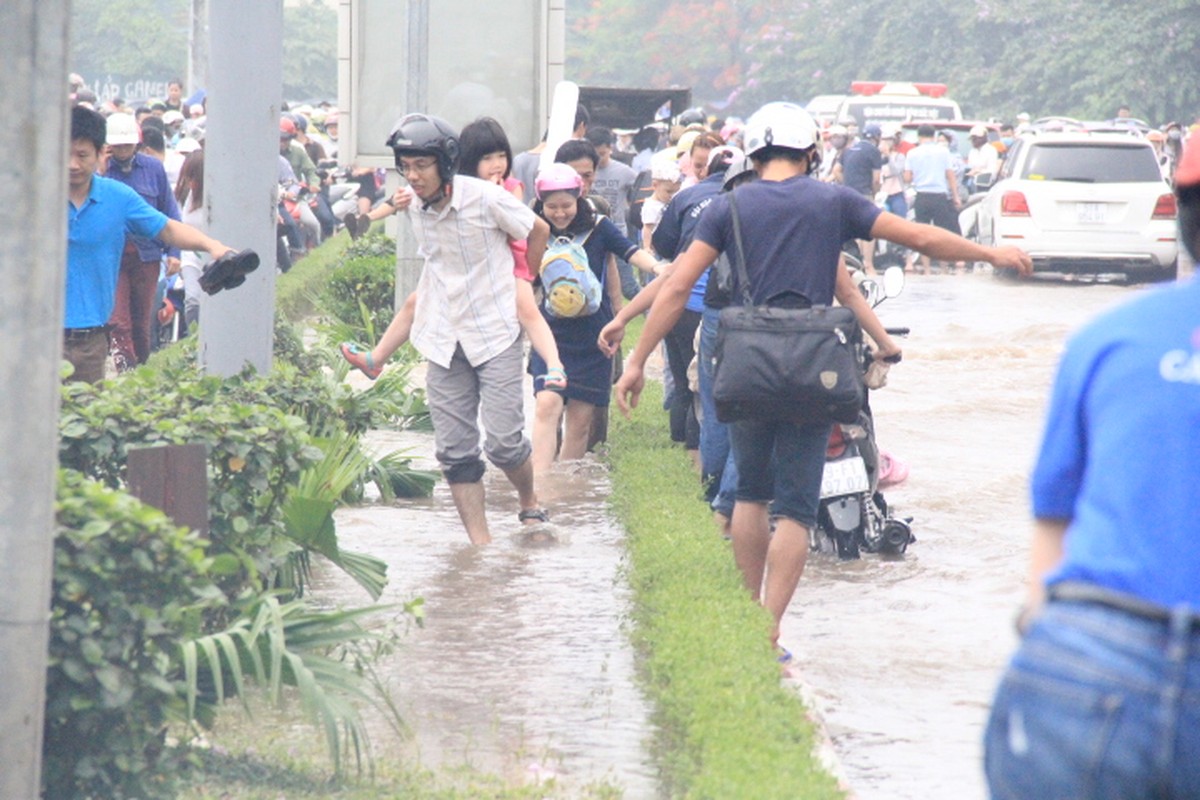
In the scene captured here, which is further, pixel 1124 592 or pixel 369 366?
pixel 369 366

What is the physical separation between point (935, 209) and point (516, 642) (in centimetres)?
1957

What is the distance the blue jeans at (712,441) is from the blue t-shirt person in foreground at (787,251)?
50.3 inches

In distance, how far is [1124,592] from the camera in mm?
2557

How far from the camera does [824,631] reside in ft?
22.3

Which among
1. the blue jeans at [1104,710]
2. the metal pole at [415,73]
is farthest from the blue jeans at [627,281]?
the blue jeans at [1104,710]

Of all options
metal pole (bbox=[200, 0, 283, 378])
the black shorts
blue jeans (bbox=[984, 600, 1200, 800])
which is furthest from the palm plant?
the black shorts

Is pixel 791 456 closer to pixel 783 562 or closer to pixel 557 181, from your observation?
pixel 783 562

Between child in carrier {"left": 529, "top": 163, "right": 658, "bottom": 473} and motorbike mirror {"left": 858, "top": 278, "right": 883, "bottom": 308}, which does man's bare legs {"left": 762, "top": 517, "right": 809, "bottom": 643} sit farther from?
child in carrier {"left": 529, "top": 163, "right": 658, "bottom": 473}

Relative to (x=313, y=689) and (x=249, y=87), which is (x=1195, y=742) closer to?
(x=313, y=689)

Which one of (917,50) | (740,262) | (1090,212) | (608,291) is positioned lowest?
(1090,212)

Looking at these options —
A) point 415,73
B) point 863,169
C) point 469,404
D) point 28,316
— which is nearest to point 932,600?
point 469,404

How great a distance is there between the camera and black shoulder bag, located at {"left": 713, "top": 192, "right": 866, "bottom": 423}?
5617 mm

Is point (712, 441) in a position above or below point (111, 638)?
below

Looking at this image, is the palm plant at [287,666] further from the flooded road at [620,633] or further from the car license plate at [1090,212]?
the car license plate at [1090,212]
